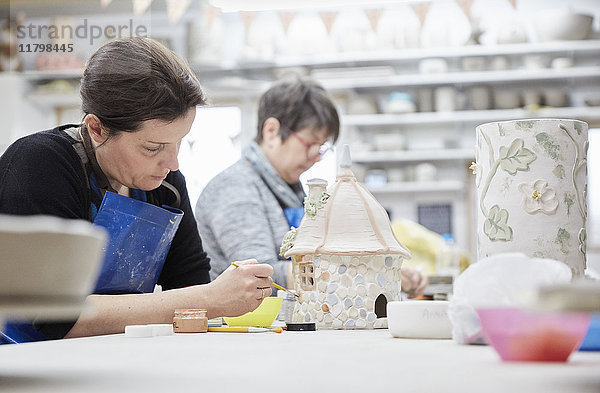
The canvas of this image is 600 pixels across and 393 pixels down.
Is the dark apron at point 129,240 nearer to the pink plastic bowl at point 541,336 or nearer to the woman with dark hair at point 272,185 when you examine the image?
the woman with dark hair at point 272,185

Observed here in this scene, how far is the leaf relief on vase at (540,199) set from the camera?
107 cm

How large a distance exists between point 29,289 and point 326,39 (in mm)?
5581

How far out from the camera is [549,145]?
107 centimetres

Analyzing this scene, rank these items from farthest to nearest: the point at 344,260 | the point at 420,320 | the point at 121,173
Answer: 1. the point at 121,173
2. the point at 344,260
3. the point at 420,320

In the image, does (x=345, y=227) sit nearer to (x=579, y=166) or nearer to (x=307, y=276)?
(x=307, y=276)

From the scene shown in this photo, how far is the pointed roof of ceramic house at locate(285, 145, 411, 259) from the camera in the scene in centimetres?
132

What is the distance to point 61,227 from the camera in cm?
56

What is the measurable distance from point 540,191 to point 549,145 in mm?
72

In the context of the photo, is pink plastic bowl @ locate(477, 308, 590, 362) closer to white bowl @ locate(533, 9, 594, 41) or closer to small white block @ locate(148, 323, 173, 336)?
small white block @ locate(148, 323, 173, 336)

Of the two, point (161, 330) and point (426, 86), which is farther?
point (426, 86)

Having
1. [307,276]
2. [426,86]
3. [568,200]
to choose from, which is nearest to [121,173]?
[307,276]

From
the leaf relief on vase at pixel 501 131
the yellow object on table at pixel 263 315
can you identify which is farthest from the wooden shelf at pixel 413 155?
the leaf relief on vase at pixel 501 131

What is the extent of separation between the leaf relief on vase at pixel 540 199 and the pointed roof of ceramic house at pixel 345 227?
1.05ft

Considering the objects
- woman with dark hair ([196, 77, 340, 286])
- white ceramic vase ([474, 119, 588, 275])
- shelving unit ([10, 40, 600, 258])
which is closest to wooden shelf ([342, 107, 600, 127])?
shelving unit ([10, 40, 600, 258])
